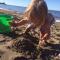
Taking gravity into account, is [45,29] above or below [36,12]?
below

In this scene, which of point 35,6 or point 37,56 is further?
point 35,6

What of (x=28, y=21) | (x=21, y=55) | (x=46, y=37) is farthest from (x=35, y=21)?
(x=21, y=55)

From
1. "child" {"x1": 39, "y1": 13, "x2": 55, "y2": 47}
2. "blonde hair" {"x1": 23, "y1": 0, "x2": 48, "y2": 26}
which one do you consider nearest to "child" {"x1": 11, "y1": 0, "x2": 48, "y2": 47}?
"blonde hair" {"x1": 23, "y1": 0, "x2": 48, "y2": 26}

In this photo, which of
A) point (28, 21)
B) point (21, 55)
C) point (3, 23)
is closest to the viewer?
point (21, 55)

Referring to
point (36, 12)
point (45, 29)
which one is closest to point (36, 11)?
point (36, 12)

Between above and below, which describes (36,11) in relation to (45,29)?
above

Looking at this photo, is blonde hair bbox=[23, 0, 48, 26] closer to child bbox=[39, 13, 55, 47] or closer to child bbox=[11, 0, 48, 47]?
child bbox=[11, 0, 48, 47]

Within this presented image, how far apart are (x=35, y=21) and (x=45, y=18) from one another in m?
0.38

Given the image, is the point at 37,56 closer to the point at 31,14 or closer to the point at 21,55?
the point at 21,55

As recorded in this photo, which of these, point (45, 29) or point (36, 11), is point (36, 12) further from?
point (45, 29)

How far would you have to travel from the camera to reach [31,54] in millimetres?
5281

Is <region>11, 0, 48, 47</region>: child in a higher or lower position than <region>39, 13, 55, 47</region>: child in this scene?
higher

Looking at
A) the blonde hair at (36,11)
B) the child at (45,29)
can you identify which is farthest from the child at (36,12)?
the child at (45,29)

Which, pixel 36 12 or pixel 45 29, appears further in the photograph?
pixel 45 29
